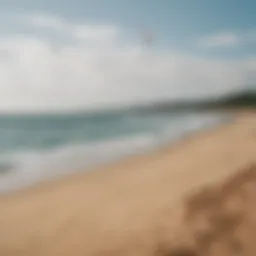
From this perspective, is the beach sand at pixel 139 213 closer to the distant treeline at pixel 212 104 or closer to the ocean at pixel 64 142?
the ocean at pixel 64 142

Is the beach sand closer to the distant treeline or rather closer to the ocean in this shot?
the ocean

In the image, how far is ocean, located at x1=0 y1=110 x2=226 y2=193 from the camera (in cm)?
140

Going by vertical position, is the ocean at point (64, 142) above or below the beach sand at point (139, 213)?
above

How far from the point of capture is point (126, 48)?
4.96 feet

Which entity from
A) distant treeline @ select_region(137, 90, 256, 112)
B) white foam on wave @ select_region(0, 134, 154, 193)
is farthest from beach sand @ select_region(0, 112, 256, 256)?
distant treeline @ select_region(137, 90, 256, 112)

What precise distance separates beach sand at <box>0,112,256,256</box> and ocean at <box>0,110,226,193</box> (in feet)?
0.28

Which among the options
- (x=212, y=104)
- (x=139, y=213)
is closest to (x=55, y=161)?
(x=139, y=213)

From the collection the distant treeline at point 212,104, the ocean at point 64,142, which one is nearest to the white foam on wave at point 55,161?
the ocean at point 64,142

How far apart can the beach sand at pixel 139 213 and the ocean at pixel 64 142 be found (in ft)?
0.28

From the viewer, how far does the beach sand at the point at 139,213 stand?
1.20 metres

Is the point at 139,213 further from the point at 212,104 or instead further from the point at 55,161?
the point at 212,104

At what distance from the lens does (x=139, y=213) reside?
1333 millimetres

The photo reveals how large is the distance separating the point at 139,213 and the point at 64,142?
616 mm

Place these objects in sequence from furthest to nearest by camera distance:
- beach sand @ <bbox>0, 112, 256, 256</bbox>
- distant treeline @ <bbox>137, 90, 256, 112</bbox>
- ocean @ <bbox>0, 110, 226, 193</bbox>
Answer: distant treeline @ <bbox>137, 90, 256, 112</bbox>, ocean @ <bbox>0, 110, 226, 193</bbox>, beach sand @ <bbox>0, 112, 256, 256</bbox>
